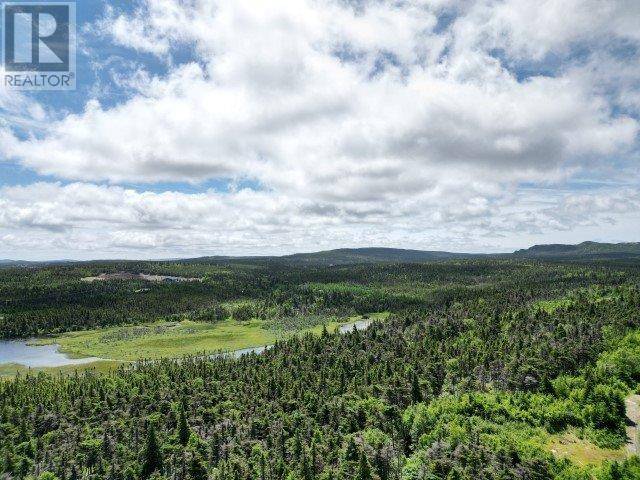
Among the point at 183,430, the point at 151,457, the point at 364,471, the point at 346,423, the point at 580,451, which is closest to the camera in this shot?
the point at 364,471

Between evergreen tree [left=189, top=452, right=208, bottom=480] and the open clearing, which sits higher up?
the open clearing

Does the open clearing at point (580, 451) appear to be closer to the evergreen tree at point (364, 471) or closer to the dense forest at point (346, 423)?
the dense forest at point (346, 423)

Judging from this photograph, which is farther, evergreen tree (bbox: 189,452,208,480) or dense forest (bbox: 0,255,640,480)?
evergreen tree (bbox: 189,452,208,480)

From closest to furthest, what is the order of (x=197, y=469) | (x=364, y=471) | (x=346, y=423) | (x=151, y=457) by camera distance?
(x=364, y=471), (x=151, y=457), (x=197, y=469), (x=346, y=423)

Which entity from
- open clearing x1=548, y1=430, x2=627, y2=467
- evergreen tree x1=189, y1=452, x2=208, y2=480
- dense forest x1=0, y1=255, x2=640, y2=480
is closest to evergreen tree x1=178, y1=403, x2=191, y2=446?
dense forest x1=0, y1=255, x2=640, y2=480

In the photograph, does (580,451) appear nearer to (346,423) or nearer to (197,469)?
(346,423)

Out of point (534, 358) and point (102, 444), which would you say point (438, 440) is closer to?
point (534, 358)

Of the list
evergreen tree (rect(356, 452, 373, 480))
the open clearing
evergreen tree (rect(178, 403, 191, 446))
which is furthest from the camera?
evergreen tree (rect(178, 403, 191, 446))

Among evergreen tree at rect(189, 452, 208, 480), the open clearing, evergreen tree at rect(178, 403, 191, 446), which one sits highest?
the open clearing

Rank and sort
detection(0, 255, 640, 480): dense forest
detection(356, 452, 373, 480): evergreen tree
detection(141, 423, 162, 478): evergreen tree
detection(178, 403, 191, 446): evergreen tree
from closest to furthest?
detection(0, 255, 640, 480): dense forest → detection(356, 452, 373, 480): evergreen tree → detection(141, 423, 162, 478): evergreen tree → detection(178, 403, 191, 446): evergreen tree

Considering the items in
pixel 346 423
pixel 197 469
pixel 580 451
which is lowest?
pixel 197 469

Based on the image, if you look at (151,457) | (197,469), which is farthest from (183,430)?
(197,469)

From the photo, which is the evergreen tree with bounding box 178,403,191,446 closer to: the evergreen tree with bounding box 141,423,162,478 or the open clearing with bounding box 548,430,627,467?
the evergreen tree with bounding box 141,423,162,478
